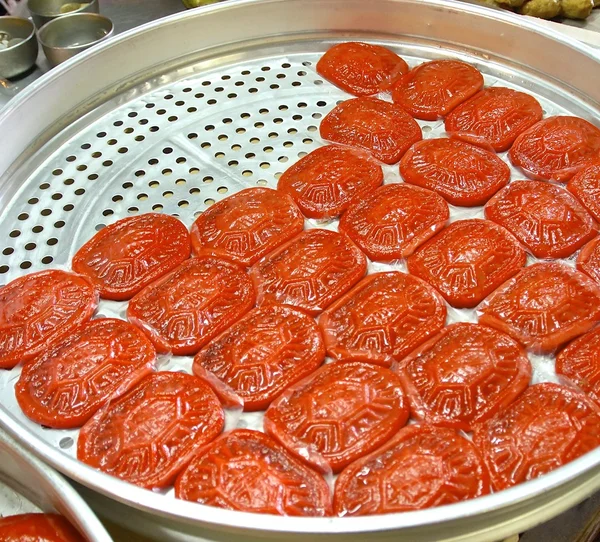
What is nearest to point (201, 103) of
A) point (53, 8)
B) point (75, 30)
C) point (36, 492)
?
point (75, 30)

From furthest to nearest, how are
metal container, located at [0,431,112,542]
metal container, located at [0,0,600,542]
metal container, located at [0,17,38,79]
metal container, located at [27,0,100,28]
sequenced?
metal container, located at [27,0,100,28] < metal container, located at [0,17,38,79] < metal container, located at [0,0,600,542] < metal container, located at [0,431,112,542]

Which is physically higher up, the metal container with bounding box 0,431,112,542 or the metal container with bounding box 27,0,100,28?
the metal container with bounding box 27,0,100,28

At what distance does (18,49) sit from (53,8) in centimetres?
50

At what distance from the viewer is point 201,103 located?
2.15m

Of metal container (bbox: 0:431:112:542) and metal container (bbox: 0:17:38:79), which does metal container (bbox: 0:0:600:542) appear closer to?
metal container (bbox: 0:431:112:542)

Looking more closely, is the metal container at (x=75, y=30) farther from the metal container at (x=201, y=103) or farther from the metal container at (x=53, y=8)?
the metal container at (x=201, y=103)

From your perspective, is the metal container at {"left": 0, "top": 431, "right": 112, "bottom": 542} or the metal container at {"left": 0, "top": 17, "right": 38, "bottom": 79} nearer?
the metal container at {"left": 0, "top": 431, "right": 112, "bottom": 542}

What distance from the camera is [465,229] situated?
5.43 feet

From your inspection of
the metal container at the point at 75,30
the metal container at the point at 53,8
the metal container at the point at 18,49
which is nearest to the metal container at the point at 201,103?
the metal container at the point at 75,30

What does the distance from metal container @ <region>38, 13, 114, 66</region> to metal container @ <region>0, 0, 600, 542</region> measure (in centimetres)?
55

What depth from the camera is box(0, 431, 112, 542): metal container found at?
1089mm

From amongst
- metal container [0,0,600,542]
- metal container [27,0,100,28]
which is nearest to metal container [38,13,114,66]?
metal container [27,0,100,28]

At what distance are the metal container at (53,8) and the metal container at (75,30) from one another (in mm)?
43

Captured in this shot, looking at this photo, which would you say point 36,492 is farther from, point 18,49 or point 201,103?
point 18,49
